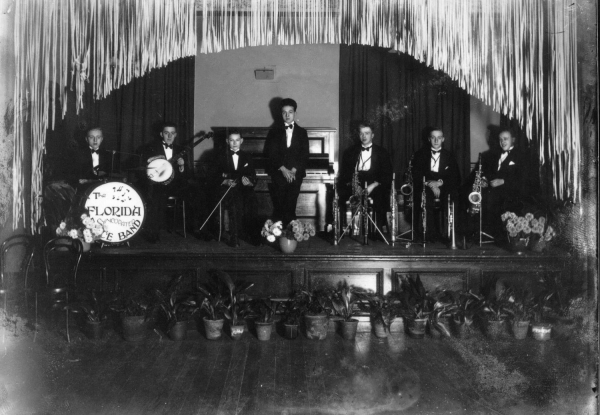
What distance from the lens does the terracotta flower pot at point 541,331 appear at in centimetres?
460

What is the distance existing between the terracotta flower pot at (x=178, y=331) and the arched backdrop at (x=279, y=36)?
1602 millimetres

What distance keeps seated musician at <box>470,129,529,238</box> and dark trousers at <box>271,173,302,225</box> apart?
7.39ft

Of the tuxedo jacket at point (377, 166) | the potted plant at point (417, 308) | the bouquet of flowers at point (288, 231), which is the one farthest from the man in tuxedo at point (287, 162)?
the potted plant at point (417, 308)

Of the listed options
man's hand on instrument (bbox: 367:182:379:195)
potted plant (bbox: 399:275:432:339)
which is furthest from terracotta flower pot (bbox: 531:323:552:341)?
man's hand on instrument (bbox: 367:182:379:195)

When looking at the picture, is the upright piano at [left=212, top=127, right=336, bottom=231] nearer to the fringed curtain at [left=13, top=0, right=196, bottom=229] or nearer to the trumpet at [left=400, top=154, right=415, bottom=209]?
the trumpet at [left=400, top=154, right=415, bottom=209]

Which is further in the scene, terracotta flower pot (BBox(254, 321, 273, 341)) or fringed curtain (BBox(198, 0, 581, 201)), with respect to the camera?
terracotta flower pot (BBox(254, 321, 273, 341))

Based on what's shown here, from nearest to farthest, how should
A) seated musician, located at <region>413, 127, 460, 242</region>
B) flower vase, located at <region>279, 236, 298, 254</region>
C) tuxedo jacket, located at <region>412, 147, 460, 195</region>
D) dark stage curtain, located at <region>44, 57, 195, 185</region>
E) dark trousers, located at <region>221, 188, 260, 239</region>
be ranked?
flower vase, located at <region>279, 236, 298, 254</region> < dark trousers, located at <region>221, 188, 260, 239</region> < seated musician, located at <region>413, 127, 460, 242</region> < tuxedo jacket, located at <region>412, 147, 460, 195</region> < dark stage curtain, located at <region>44, 57, 195, 185</region>

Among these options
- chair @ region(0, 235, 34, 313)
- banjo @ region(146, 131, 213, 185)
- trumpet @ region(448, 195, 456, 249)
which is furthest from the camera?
banjo @ region(146, 131, 213, 185)

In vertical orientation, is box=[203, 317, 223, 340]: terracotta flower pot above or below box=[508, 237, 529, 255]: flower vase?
below

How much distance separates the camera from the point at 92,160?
6305mm

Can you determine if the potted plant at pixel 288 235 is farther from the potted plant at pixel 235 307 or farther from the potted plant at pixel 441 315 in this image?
the potted plant at pixel 441 315

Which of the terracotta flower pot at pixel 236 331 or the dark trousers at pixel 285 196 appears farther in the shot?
the dark trousers at pixel 285 196

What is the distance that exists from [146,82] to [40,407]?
231 inches

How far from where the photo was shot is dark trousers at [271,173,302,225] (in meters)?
6.83
